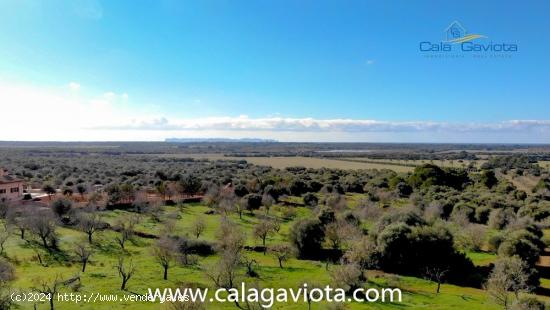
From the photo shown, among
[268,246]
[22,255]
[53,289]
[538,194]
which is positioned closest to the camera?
[53,289]

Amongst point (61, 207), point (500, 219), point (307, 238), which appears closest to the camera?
point (307, 238)

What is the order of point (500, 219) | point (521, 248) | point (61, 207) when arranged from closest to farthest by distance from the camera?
point (521, 248)
point (61, 207)
point (500, 219)

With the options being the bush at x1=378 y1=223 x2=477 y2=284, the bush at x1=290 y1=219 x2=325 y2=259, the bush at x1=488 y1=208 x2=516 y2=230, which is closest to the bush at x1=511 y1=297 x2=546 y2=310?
the bush at x1=378 y1=223 x2=477 y2=284

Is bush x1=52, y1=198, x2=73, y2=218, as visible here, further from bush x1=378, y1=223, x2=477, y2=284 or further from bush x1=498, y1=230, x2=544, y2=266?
bush x1=498, y1=230, x2=544, y2=266

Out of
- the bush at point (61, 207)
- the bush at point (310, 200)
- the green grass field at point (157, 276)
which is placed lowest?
the green grass field at point (157, 276)

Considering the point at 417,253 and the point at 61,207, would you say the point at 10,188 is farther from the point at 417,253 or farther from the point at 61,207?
the point at 417,253

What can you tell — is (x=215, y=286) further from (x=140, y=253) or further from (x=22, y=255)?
(x=22, y=255)

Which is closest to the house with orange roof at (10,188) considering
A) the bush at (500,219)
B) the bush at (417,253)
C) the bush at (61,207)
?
the bush at (61,207)

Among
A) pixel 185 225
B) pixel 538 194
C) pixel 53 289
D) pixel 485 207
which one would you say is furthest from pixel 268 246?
pixel 538 194

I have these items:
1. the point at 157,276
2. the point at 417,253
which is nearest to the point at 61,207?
the point at 157,276

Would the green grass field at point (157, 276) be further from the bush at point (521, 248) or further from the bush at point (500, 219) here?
the bush at point (500, 219)

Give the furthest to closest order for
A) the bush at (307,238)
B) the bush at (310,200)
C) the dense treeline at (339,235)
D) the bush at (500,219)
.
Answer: the bush at (310,200)
the bush at (500,219)
the bush at (307,238)
the dense treeline at (339,235)
